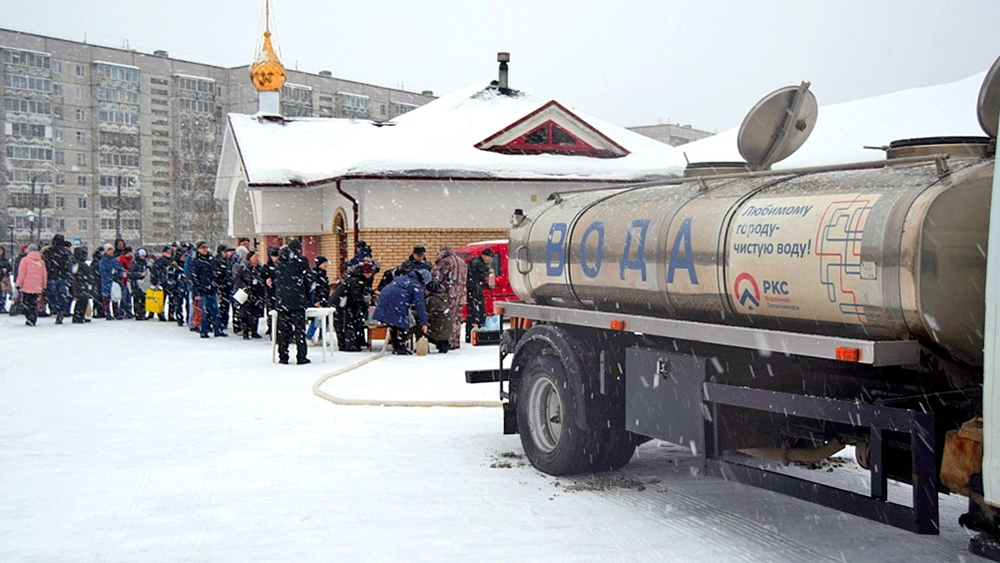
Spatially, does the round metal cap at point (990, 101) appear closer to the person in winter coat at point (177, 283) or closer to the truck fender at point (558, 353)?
the truck fender at point (558, 353)

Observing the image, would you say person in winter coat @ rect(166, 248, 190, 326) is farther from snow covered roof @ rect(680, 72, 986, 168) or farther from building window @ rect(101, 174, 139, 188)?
building window @ rect(101, 174, 139, 188)

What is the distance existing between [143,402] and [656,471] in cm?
631

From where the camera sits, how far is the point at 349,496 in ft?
22.0

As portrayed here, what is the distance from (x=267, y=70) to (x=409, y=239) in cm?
1197

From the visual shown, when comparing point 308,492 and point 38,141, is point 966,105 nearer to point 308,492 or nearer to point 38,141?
point 308,492

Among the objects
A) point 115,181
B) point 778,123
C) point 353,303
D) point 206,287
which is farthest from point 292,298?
point 115,181

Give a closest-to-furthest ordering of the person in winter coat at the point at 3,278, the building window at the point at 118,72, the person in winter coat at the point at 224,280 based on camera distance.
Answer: the person in winter coat at the point at 224,280
the person in winter coat at the point at 3,278
the building window at the point at 118,72

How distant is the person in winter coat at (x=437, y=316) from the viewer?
50.7 ft

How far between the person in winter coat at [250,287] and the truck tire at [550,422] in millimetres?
11236

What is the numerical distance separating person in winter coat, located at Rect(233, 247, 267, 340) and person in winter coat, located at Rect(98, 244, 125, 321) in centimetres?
605

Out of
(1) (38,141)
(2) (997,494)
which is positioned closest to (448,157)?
(2) (997,494)

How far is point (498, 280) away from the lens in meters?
17.4

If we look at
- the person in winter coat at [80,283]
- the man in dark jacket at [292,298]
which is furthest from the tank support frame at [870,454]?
the person in winter coat at [80,283]

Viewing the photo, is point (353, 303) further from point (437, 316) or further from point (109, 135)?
point (109, 135)
